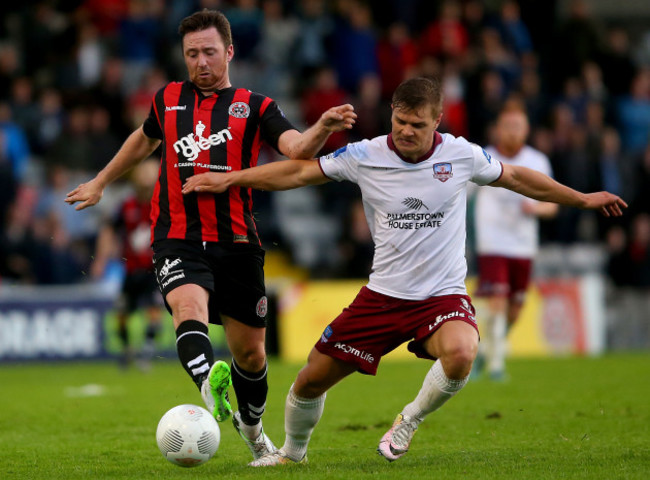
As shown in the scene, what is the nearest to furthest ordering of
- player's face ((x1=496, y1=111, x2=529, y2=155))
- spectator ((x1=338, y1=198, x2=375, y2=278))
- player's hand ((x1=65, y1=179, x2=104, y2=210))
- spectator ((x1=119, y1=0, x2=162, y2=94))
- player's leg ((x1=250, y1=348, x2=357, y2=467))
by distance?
player's leg ((x1=250, y1=348, x2=357, y2=467)), player's hand ((x1=65, y1=179, x2=104, y2=210)), player's face ((x1=496, y1=111, x2=529, y2=155)), spectator ((x1=338, y1=198, x2=375, y2=278)), spectator ((x1=119, y1=0, x2=162, y2=94))

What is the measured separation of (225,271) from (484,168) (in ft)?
5.40

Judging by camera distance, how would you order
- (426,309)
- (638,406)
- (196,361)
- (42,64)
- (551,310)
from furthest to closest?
(42,64) → (551,310) → (638,406) → (426,309) → (196,361)


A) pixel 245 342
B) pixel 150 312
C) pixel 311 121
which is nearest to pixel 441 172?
pixel 245 342

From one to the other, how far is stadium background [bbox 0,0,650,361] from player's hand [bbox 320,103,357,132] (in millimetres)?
9847

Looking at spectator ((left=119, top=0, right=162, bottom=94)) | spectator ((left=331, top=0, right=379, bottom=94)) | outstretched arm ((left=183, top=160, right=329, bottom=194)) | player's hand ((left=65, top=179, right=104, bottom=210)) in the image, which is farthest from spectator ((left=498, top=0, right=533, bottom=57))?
outstretched arm ((left=183, top=160, right=329, bottom=194))

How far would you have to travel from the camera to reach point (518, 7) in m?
22.0

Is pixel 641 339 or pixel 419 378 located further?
pixel 641 339

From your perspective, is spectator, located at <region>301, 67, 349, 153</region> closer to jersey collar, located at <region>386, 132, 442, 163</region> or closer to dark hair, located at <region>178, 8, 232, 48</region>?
dark hair, located at <region>178, 8, 232, 48</region>

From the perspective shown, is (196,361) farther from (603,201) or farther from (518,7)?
(518,7)

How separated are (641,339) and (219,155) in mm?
12220

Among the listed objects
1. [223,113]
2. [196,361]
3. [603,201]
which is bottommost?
[196,361]

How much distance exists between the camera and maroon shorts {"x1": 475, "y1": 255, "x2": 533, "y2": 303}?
12.0 meters

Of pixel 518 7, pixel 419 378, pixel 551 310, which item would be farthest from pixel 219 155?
pixel 518 7

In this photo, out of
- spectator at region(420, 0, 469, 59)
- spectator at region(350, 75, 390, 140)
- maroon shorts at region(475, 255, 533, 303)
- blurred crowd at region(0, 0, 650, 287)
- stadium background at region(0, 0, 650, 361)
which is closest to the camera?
maroon shorts at region(475, 255, 533, 303)
